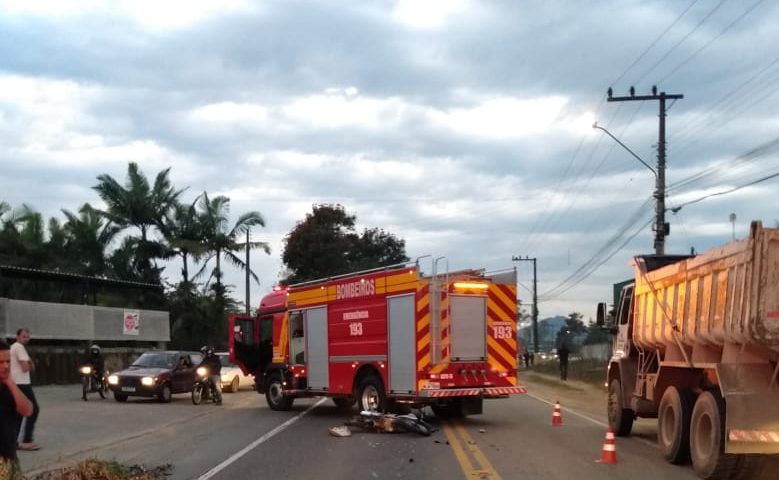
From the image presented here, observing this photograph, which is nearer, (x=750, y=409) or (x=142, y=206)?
(x=750, y=409)

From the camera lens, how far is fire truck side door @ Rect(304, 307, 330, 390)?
18328 millimetres

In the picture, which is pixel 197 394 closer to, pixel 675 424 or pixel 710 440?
pixel 675 424

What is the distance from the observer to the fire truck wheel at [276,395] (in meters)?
19.6

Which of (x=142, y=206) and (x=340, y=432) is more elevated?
(x=142, y=206)

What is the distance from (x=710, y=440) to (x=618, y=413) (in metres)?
4.45

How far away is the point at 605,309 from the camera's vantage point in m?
15.6

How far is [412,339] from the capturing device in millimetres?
15570

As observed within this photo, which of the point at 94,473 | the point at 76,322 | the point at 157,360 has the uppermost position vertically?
the point at 76,322

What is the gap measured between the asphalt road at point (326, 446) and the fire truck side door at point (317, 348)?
2.65 feet

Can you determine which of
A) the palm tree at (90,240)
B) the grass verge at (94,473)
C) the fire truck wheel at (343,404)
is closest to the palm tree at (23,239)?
the palm tree at (90,240)

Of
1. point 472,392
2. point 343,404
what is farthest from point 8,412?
point 343,404

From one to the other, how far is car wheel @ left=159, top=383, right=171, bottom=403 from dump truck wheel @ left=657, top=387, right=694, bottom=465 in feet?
48.8

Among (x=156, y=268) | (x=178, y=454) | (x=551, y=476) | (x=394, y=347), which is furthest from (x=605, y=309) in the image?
(x=156, y=268)

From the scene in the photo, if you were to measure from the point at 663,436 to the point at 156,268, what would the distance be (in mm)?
34563
